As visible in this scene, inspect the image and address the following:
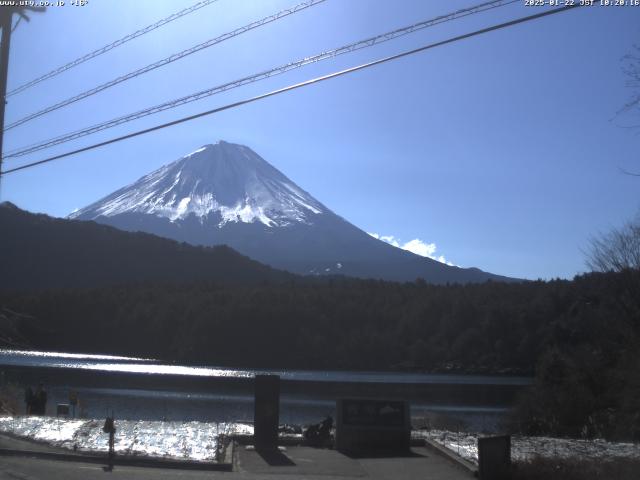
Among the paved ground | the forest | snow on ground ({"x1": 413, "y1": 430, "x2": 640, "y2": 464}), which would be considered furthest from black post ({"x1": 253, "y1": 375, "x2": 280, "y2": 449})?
the forest

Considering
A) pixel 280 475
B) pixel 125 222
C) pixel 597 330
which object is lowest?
pixel 280 475

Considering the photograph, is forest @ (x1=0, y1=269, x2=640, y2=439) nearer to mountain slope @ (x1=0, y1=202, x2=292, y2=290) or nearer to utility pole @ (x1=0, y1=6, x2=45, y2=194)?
mountain slope @ (x1=0, y1=202, x2=292, y2=290)

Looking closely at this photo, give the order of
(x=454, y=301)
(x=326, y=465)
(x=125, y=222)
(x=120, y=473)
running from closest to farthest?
(x=120, y=473), (x=326, y=465), (x=454, y=301), (x=125, y=222)

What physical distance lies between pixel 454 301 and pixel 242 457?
7633 centimetres

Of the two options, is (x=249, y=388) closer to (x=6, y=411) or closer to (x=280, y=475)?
(x=6, y=411)

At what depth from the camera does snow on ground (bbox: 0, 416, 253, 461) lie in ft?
54.7

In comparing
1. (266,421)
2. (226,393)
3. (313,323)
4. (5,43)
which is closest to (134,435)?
(266,421)

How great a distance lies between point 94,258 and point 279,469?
113 meters

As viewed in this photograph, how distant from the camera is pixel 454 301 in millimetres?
91125

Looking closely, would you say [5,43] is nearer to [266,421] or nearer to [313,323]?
[266,421]

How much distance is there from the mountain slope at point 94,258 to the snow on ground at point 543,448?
321ft

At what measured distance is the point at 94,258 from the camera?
124 metres

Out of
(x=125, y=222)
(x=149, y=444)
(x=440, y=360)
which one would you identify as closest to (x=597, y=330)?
(x=149, y=444)

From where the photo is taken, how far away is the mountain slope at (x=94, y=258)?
116m
